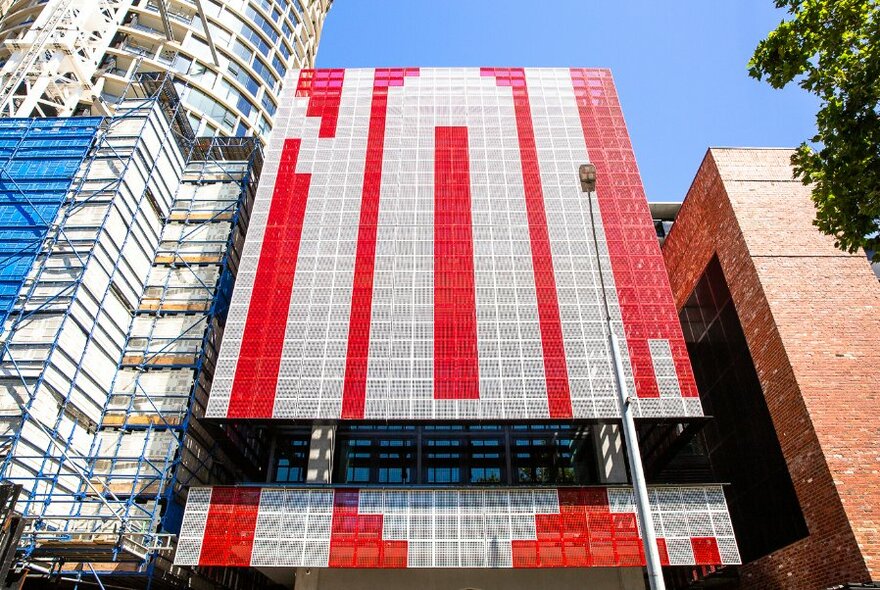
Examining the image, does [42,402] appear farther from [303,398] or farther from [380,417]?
[380,417]

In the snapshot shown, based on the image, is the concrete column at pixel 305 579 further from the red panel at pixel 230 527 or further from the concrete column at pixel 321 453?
the concrete column at pixel 321 453

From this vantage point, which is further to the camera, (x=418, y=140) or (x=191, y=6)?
(x=191, y=6)

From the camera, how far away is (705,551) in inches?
730

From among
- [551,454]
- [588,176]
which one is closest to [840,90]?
[588,176]

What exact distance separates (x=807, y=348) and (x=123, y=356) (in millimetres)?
25777

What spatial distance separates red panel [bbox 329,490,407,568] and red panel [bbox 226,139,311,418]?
4397 millimetres

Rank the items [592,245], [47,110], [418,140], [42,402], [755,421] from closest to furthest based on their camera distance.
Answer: [42,402], [755,421], [592,245], [418,140], [47,110]

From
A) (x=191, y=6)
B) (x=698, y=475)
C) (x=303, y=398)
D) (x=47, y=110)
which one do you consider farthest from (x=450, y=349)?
(x=191, y=6)

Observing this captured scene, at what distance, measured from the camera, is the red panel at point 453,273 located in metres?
21.9

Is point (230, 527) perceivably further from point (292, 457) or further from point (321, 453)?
point (292, 457)

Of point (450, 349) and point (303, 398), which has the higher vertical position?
point (450, 349)

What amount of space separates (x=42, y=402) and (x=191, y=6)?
115ft

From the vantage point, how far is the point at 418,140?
30172 mm

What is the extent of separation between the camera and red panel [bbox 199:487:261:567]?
18.6 m
